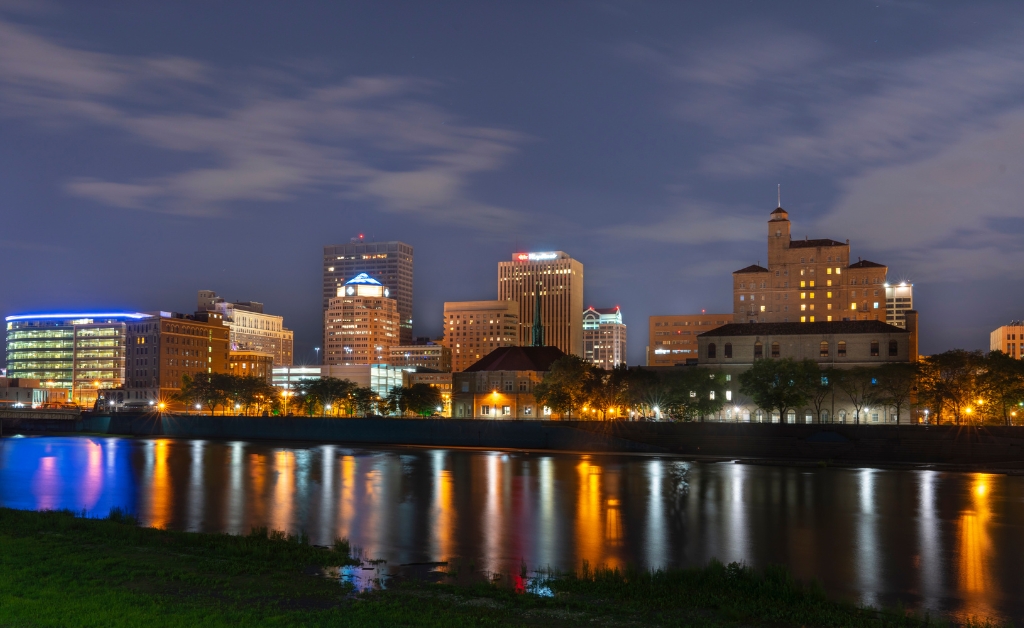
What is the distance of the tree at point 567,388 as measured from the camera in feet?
441

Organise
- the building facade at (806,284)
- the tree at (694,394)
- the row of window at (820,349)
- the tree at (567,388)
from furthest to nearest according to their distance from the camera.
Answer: the building facade at (806,284) < the row of window at (820,349) < the tree at (567,388) < the tree at (694,394)

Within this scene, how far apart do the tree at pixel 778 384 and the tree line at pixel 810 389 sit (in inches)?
5.5

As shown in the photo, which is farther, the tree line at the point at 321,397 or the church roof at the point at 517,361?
the church roof at the point at 517,361

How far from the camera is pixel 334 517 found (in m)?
48.9

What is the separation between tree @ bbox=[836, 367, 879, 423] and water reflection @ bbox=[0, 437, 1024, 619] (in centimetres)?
4352

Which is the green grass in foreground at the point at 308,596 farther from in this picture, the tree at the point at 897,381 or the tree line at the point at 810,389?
the tree at the point at 897,381

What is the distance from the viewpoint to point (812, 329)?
142 m

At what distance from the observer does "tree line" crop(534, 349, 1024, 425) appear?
110062 millimetres

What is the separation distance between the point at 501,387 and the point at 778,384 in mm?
71606

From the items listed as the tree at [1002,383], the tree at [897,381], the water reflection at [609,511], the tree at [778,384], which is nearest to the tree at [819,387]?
the tree at [778,384]

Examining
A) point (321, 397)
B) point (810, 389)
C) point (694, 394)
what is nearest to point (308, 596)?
point (810, 389)

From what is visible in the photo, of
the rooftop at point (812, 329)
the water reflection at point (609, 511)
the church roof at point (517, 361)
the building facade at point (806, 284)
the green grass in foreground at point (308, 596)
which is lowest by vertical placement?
the water reflection at point (609, 511)

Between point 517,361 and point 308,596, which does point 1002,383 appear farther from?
point 308,596

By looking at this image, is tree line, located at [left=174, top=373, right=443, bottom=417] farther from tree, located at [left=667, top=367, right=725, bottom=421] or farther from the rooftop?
the rooftop
